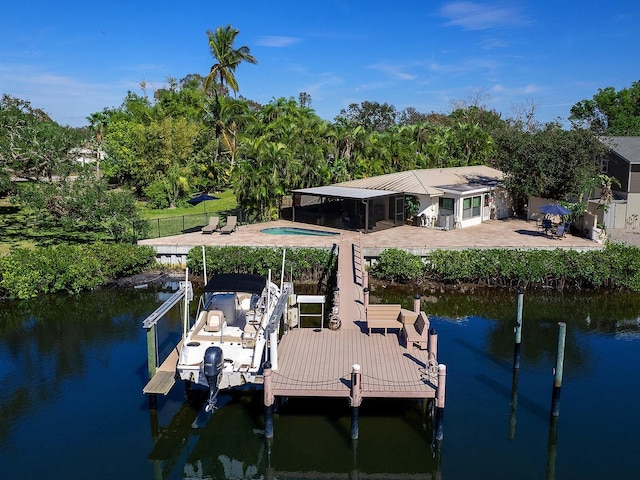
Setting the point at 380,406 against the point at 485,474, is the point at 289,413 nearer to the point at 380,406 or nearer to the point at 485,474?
the point at 380,406

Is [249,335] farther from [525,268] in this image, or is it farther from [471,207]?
[471,207]

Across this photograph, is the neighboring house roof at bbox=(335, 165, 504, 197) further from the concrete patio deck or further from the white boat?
the white boat

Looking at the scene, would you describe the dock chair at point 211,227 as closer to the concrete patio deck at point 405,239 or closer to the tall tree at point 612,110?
the concrete patio deck at point 405,239

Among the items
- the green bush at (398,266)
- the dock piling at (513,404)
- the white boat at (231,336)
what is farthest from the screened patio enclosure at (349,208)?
the dock piling at (513,404)

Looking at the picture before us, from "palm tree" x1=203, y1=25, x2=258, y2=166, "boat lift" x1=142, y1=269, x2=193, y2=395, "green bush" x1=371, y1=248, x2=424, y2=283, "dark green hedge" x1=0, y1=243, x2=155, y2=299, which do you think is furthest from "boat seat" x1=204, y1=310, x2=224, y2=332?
"palm tree" x1=203, y1=25, x2=258, y2=166

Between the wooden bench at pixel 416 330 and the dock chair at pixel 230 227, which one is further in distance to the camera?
the dock chair at pixel 230 227

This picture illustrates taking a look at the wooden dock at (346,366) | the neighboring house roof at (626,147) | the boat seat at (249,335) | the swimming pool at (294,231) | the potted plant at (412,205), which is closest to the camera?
the wooden dock at (346,366)
